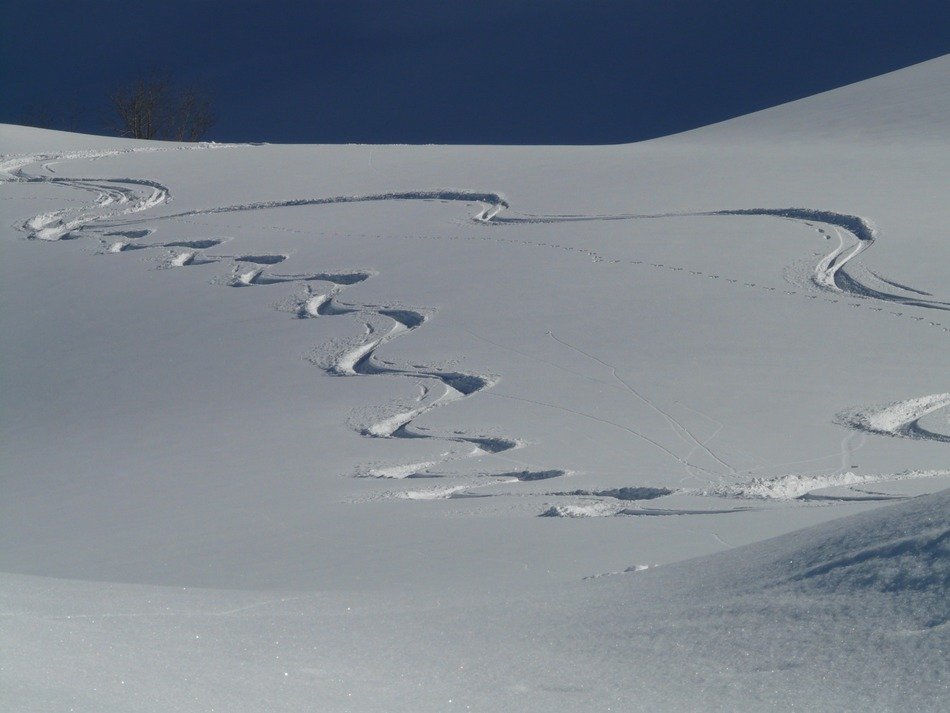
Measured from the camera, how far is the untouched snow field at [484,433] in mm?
1721

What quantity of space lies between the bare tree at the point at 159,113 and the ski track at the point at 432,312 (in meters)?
15.5

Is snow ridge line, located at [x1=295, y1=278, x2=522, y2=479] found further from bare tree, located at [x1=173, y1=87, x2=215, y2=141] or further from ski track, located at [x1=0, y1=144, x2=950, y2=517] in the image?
bare tree, located at [x1=173, y1=87, x2=215, y2=141]

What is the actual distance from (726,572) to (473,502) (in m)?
2.17

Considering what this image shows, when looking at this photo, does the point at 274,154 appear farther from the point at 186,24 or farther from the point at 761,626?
the point at 186,24

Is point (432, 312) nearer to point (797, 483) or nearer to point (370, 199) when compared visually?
point (797, 483)

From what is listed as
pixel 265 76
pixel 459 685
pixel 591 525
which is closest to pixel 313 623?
pixel 459 685

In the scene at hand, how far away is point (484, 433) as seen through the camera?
501 centimetres

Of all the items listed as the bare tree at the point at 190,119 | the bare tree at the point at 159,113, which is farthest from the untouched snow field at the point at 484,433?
the bare tree at the point at 190,119

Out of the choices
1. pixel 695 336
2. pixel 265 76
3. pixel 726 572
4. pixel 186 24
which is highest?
pixel 186 24

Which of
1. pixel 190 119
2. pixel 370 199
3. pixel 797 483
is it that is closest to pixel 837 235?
pixel 797 483

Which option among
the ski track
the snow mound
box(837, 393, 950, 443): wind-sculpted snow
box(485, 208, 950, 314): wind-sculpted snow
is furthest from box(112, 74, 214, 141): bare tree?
the snow mound

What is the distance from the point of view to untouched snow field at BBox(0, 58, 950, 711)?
1.72m

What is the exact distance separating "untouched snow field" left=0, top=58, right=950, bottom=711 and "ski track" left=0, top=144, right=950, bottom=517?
0.09 feet

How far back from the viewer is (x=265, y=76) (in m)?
46.2
